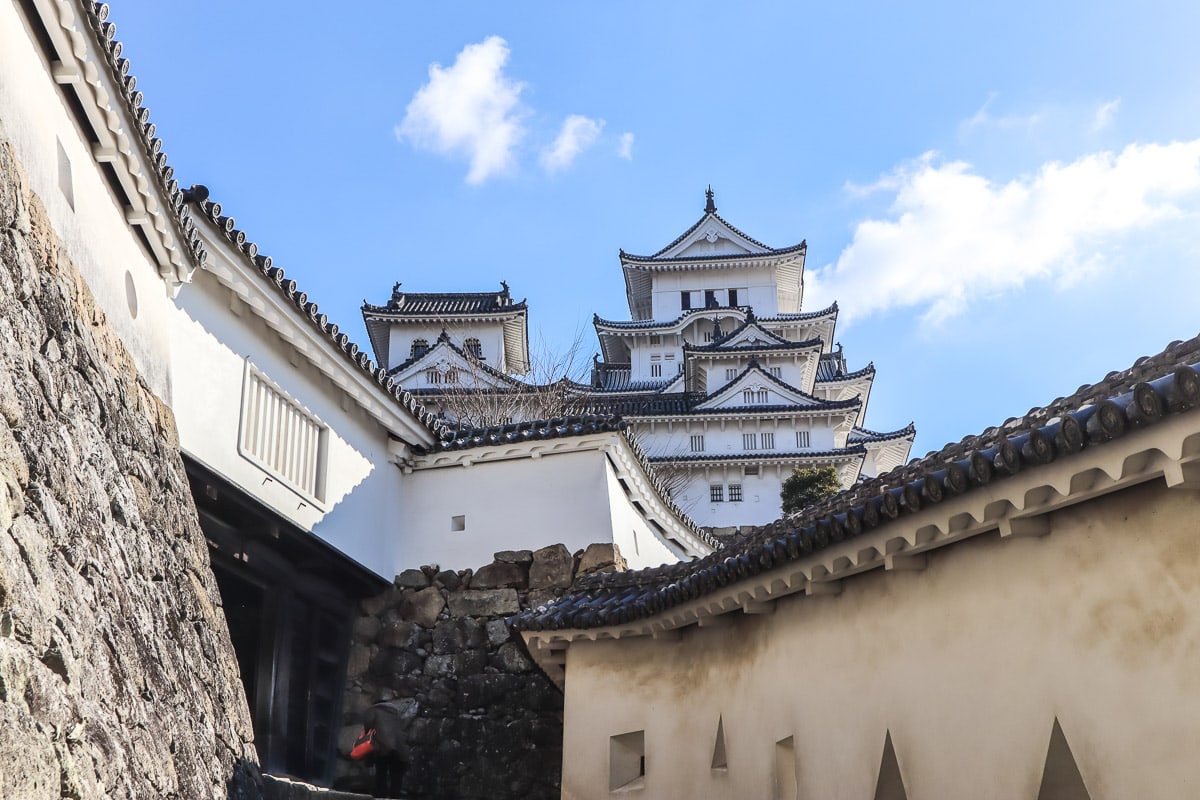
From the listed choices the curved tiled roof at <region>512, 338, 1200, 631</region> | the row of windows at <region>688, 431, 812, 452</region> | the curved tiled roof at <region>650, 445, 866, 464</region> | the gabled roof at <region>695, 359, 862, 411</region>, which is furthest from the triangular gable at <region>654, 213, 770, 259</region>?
the curved tiled roof at <region>512, 338, 1200, 631</region>

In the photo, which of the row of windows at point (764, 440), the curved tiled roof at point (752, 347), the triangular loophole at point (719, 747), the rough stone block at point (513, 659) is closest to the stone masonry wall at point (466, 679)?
the rough stone block at point (513, 659)

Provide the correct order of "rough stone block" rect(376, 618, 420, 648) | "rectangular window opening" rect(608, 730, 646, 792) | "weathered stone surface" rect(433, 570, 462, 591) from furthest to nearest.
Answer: "weathered stone surface" rect(433, 570, 462, 591) < "rough stone block" rect(376, 618, 420, 648) < "rectangular window opening" rect(608, 730, 646, 792)

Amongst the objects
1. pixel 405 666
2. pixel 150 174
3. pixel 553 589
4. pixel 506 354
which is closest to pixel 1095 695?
pixel 150 174

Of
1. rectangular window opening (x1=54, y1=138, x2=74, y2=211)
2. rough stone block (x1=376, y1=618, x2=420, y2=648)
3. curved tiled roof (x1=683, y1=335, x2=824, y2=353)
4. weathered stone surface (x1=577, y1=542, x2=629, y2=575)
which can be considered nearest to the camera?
rectangular window opening (x1=54, y1=138, x2=74, y2=211)

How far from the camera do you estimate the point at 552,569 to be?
13633 millimetres

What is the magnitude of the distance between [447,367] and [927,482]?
102 ft

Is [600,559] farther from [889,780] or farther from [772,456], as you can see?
[772,456]

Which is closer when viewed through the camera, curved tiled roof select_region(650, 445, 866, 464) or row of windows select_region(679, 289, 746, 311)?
curved tiled roof select_region(650, 445, 866, 464)

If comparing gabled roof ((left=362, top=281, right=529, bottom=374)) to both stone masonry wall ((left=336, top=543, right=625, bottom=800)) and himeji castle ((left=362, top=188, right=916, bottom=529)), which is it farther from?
stone masonry wall ((left=336, top=543, right=625, bottom=800))

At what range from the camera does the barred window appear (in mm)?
11109

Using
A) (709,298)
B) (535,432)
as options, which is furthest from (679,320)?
(535,432)

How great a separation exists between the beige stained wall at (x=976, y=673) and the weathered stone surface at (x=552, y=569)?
11.7 feet

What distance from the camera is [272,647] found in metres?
11.7

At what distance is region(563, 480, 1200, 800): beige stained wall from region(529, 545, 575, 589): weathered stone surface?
11.7 feet
